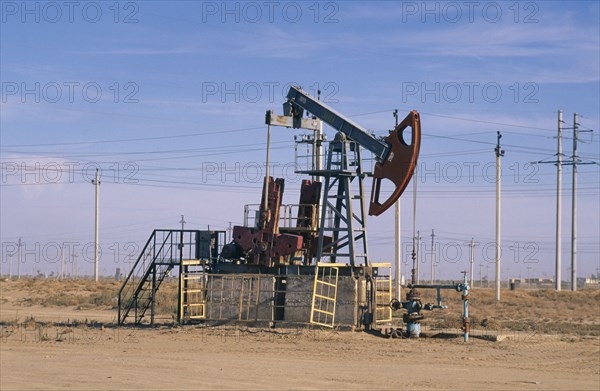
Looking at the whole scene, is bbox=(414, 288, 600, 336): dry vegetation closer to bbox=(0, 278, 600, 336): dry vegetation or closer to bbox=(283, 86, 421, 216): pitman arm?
bbox=(0, 278, 600, 336): dry vegetation

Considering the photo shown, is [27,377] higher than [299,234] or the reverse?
the reverse

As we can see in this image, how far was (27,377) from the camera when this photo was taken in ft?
49.0

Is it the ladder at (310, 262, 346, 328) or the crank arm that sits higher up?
the crank arm

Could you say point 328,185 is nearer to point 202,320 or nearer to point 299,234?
point 299,234

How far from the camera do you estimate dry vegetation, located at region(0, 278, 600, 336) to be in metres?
29.2

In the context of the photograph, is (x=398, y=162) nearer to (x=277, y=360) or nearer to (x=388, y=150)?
(x=388, y=150)

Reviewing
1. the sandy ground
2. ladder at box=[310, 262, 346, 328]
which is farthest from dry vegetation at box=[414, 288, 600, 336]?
ladder at box=[310, 262, 346, 328]

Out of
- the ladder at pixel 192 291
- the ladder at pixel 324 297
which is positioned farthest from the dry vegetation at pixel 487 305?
the ladder at pixel 324 297

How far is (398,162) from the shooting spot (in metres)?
23.6

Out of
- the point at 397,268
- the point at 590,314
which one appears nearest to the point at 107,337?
the point at 397,268

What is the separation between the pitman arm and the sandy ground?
3854 mm

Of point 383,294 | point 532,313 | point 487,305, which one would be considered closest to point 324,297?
point 383,294

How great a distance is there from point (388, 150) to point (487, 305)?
19.8 meters

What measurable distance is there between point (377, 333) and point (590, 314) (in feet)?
62.2
